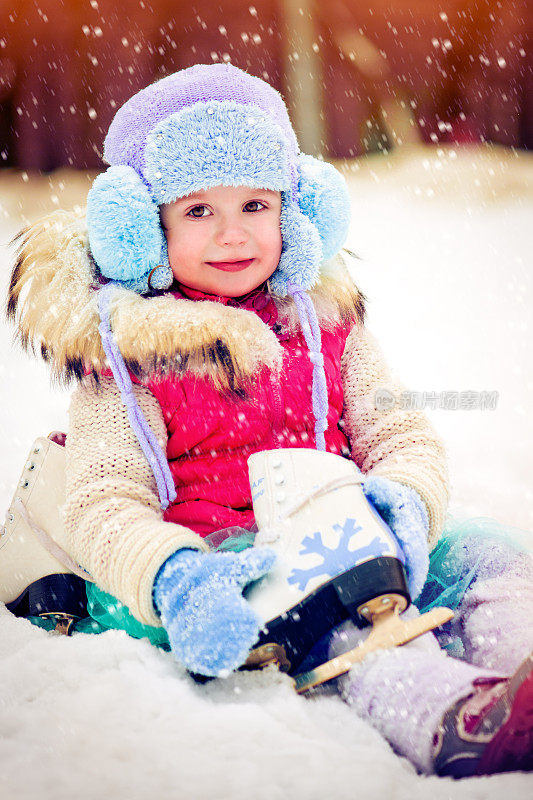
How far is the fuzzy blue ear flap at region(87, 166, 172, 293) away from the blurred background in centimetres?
250

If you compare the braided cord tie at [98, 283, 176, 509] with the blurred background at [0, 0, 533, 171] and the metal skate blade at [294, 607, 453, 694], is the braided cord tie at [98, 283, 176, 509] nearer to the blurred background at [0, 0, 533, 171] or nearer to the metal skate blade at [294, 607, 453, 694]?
the metal skate blade at [294, 607, 453, 694]

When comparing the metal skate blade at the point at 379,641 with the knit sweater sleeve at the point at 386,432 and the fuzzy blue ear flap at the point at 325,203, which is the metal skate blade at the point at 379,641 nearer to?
the knit sweater sleeve at the point at 386,432

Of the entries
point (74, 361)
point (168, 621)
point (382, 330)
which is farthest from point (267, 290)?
point (382, 330)

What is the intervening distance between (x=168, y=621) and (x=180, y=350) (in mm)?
414

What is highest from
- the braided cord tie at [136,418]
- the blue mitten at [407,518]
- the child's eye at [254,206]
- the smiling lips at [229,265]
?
the child's eye at [254,206]

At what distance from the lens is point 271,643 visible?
2.71 ft

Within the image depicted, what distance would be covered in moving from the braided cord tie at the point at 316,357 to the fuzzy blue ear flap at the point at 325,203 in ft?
0.38

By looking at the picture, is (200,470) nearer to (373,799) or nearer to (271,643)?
(271,643)

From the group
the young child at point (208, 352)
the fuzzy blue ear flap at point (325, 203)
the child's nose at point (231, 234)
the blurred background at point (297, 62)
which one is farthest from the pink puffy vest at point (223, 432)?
→ the blurred background at point (297, 62)

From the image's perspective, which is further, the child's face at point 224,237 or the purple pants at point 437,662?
the child's face at point 224,237

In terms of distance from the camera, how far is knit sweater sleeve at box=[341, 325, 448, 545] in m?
1.05

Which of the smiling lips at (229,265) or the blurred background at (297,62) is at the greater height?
the blurred background at (297,62)

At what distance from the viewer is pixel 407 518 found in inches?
37.4

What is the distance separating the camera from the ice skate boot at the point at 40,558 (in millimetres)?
1132
